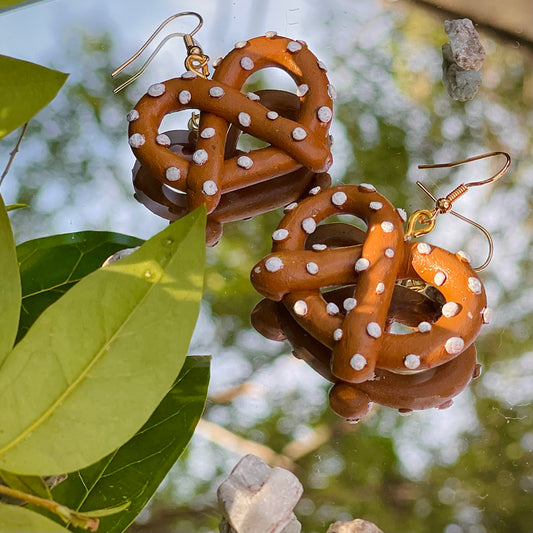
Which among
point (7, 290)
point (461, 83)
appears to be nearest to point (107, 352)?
point (7, 290)

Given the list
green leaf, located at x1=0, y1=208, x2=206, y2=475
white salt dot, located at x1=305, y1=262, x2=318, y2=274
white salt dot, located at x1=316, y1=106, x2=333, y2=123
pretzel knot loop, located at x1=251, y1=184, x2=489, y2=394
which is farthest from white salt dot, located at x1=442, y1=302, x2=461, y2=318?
Answer: green leaf, located at x1=0, y1=208, x2=206, y2=475

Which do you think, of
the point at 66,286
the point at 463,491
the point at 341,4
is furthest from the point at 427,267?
the point at 341,4

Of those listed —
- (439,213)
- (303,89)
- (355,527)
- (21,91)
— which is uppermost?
(21,91)

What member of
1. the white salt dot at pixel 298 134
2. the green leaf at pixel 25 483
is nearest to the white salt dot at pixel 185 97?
the white salt dot at pixel 298 134

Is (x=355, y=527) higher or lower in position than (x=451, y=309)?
lower

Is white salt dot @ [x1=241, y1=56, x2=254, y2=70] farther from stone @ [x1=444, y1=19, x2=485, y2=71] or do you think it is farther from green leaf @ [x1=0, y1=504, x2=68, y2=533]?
green leaf @ [x1=0, y1=504, x2=68, y2=533]

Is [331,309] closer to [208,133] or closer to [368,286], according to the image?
[368,286]

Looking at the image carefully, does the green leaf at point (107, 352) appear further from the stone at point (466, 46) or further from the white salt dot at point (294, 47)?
the stone at point (466, 46)
